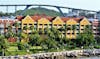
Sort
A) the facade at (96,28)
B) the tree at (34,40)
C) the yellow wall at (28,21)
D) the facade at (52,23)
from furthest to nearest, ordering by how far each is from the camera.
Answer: the facade at (96,28) < the yellow wall at (28,21) < the facade at (52,23) < the tree at (34,40)

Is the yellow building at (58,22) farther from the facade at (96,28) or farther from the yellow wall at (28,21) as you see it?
the facade at (96,28)

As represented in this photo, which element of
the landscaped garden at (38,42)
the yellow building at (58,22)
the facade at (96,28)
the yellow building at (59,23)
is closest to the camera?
the landscaped garden at (38,42)

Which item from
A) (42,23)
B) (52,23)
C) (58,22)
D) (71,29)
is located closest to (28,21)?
(42,23)

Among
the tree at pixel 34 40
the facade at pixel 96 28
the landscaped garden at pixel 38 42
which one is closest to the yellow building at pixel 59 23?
the landscaped garden at pixel 38 42

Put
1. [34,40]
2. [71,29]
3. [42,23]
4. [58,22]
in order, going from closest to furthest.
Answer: [34,40], [42,23], [71,29], [58,22]

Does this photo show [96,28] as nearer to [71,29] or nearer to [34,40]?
[71,29]

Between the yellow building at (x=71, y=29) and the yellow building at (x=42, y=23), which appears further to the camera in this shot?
the yellow building at (x=71, y=29)

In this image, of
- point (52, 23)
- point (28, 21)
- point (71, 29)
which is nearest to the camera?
point (28, 21)

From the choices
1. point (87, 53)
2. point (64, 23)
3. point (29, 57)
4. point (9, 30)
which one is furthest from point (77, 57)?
point (64, 23)

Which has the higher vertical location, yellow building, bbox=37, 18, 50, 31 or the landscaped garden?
yellow building, bbox=37, 18, 50, 31

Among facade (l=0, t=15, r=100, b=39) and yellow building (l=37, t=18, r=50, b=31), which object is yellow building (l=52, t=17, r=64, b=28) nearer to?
facade (l=0, t=15, r=100, b=39)

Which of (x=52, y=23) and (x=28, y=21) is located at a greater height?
(x=28, y=21)

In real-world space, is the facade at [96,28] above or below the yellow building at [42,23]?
below

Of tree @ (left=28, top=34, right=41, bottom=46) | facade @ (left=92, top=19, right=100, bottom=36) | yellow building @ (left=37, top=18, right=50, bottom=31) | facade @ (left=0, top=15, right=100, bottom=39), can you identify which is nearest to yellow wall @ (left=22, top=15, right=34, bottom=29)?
facade @ (left=0, top=15, right=100, bottom=39)
